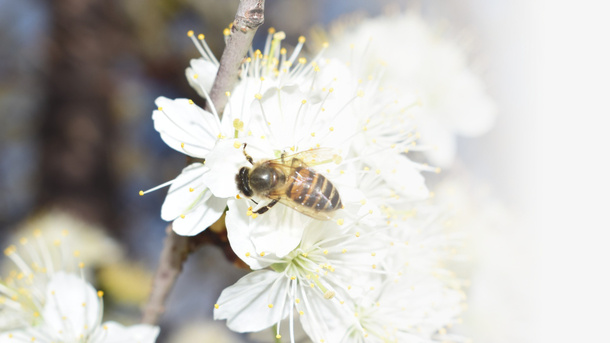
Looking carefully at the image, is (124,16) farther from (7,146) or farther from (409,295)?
(409,295)

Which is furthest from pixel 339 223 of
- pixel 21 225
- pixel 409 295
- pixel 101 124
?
pixel 101 124

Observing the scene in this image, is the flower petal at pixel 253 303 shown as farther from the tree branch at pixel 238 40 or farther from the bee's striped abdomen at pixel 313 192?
the tree branch at pixel 238 40

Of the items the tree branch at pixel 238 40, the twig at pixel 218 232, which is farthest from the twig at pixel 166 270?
the tree branch at pixel 238 40

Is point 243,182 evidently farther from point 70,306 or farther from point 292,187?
point 70,306

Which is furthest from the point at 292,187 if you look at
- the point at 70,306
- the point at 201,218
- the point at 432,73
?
the point at 432,73

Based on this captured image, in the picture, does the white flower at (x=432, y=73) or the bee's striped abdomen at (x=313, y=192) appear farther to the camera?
the white flower at (x=432, y=73)

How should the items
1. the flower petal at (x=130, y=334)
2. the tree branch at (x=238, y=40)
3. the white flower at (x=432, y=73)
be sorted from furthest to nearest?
the white flower at (x=432, y=73), the flower petal at (x=130, y=334), the tree branch at (x=238, y=40)

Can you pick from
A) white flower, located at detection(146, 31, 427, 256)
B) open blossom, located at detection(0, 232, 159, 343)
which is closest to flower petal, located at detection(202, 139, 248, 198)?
white flower, located at detection(146, 31, 427, 256)
